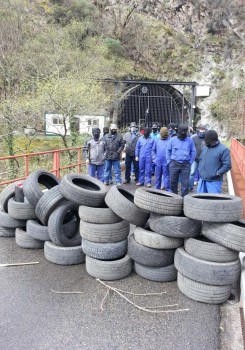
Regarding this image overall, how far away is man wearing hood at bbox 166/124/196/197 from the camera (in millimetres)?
6383

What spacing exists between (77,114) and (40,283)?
14.1 meters

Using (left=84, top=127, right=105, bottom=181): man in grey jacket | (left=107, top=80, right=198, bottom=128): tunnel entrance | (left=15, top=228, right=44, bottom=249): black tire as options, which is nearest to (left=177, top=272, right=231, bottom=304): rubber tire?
(left=15, top=228, right=44, bottom=249): black tire

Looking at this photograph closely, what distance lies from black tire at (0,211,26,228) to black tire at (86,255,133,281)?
66.6 inches

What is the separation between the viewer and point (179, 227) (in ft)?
12.0

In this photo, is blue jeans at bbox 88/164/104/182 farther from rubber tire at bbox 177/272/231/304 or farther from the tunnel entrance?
the tunnel entrance

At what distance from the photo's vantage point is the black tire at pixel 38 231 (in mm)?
4578

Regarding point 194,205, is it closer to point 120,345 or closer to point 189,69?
point 120,345

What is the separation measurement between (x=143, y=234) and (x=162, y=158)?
4742 millimetres

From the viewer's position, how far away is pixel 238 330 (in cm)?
302

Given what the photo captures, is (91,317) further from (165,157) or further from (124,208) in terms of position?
(165,157)

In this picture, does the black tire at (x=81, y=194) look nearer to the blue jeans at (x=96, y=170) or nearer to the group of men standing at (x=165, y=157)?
the group of men standing at (x=165, y=157)

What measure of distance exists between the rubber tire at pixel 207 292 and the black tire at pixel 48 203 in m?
2.14

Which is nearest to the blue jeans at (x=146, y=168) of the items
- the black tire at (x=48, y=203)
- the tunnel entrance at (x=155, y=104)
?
the black tire at (x=48, y=203)

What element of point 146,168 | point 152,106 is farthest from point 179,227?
point 152,106
